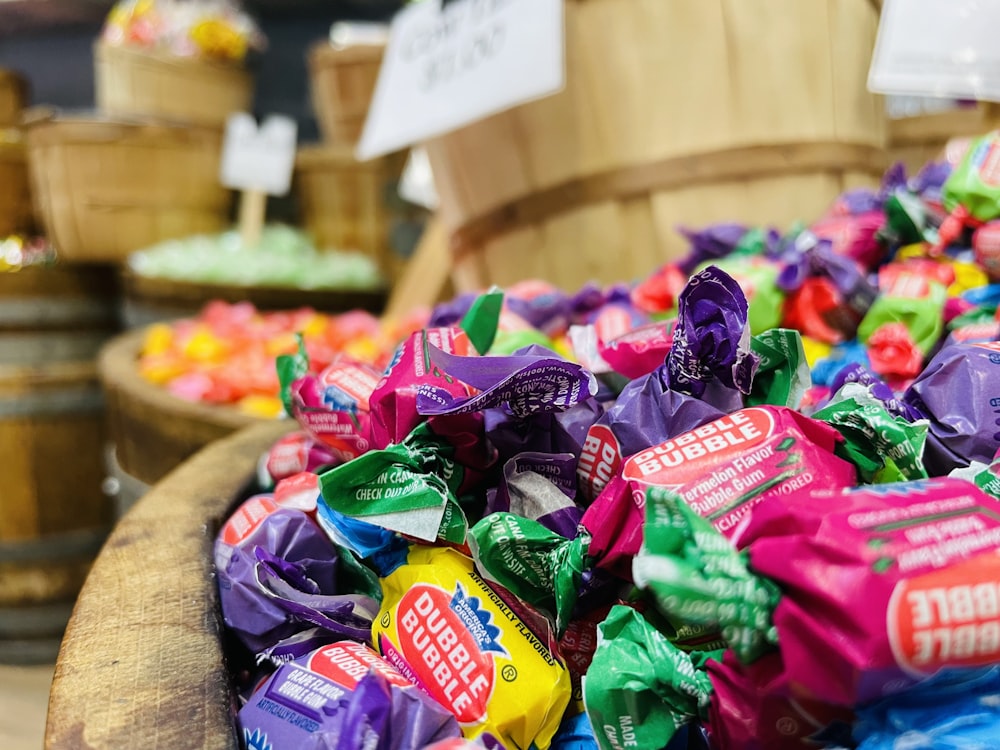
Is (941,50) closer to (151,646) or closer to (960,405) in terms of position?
(960,405)

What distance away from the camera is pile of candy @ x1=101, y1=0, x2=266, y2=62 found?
3.10 m

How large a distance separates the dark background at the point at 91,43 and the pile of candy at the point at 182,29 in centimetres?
25

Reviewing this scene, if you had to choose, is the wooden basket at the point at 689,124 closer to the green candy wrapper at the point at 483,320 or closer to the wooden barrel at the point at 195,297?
the green candy wrapper at the point at 483,320

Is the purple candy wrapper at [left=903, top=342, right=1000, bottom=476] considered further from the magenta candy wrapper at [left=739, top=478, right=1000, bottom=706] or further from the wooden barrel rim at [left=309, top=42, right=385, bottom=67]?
the wooden barrel rim at [left=309, top=42, right=385, bottom=67]

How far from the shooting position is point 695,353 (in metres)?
0.56

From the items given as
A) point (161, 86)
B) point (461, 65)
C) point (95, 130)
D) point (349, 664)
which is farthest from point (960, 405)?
point (161, 86)

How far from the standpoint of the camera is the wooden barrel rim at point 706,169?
4.25 ft

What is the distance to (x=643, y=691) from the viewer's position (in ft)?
→ 1.48

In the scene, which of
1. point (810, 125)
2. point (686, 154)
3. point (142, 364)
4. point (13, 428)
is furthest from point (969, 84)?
point (13, 428)

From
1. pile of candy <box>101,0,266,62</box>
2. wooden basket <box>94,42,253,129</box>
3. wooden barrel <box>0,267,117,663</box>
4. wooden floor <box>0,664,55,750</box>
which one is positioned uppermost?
pile of candy <box>101,0,266,62</box>

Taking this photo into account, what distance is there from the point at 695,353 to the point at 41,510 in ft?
7.12

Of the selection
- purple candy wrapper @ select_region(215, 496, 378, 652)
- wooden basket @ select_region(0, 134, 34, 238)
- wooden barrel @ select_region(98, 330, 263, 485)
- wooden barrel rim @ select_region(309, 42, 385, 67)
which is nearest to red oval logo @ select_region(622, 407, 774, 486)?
purple candy wrapper @ select_region(215, 496, 378, 652)

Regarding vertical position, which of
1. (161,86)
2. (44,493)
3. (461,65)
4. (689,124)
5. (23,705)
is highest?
(161,86)

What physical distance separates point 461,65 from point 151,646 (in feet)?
3.70
